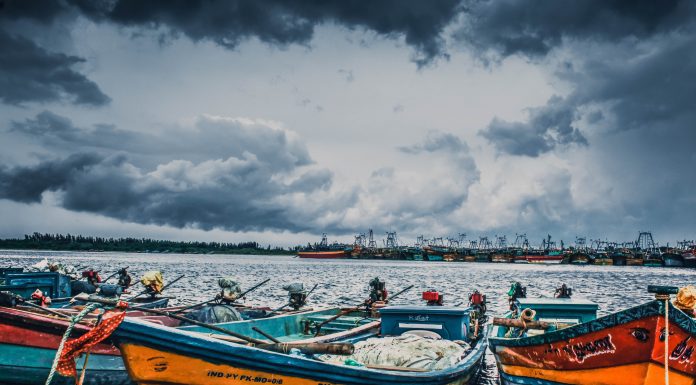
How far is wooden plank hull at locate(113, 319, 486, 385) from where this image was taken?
8188mm

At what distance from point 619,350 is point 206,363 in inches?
287

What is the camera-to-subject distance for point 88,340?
7816mm

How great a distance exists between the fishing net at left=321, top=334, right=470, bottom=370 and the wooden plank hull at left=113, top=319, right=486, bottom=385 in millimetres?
1832

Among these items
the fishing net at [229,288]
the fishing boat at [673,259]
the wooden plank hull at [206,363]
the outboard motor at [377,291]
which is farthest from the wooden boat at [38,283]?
the fishing boat at [673,259]

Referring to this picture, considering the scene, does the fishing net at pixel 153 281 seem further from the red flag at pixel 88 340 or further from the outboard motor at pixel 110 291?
the red flag at pixel 88 340

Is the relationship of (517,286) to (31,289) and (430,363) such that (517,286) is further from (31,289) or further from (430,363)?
(31,289)

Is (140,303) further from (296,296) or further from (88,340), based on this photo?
(88,340)

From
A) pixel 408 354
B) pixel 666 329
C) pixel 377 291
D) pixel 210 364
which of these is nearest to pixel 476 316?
pixel 377 291

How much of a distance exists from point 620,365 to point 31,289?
22.9 metres

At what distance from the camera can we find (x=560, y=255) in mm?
199250

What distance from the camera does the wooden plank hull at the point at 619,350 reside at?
30.2 feet

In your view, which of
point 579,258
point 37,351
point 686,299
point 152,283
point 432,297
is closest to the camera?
point 686,299

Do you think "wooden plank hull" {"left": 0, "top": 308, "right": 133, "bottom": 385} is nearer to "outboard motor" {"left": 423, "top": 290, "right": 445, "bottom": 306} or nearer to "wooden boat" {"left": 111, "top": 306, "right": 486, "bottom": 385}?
"wooden boat" {"left": 111, "top": 306, "right": 486, "bottom": 385}

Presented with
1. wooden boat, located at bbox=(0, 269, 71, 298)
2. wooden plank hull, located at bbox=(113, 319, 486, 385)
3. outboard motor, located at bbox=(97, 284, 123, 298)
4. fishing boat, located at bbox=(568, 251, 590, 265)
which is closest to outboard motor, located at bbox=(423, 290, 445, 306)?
wooden plank hull, located at bbox=(113, 319, 486, 385)
